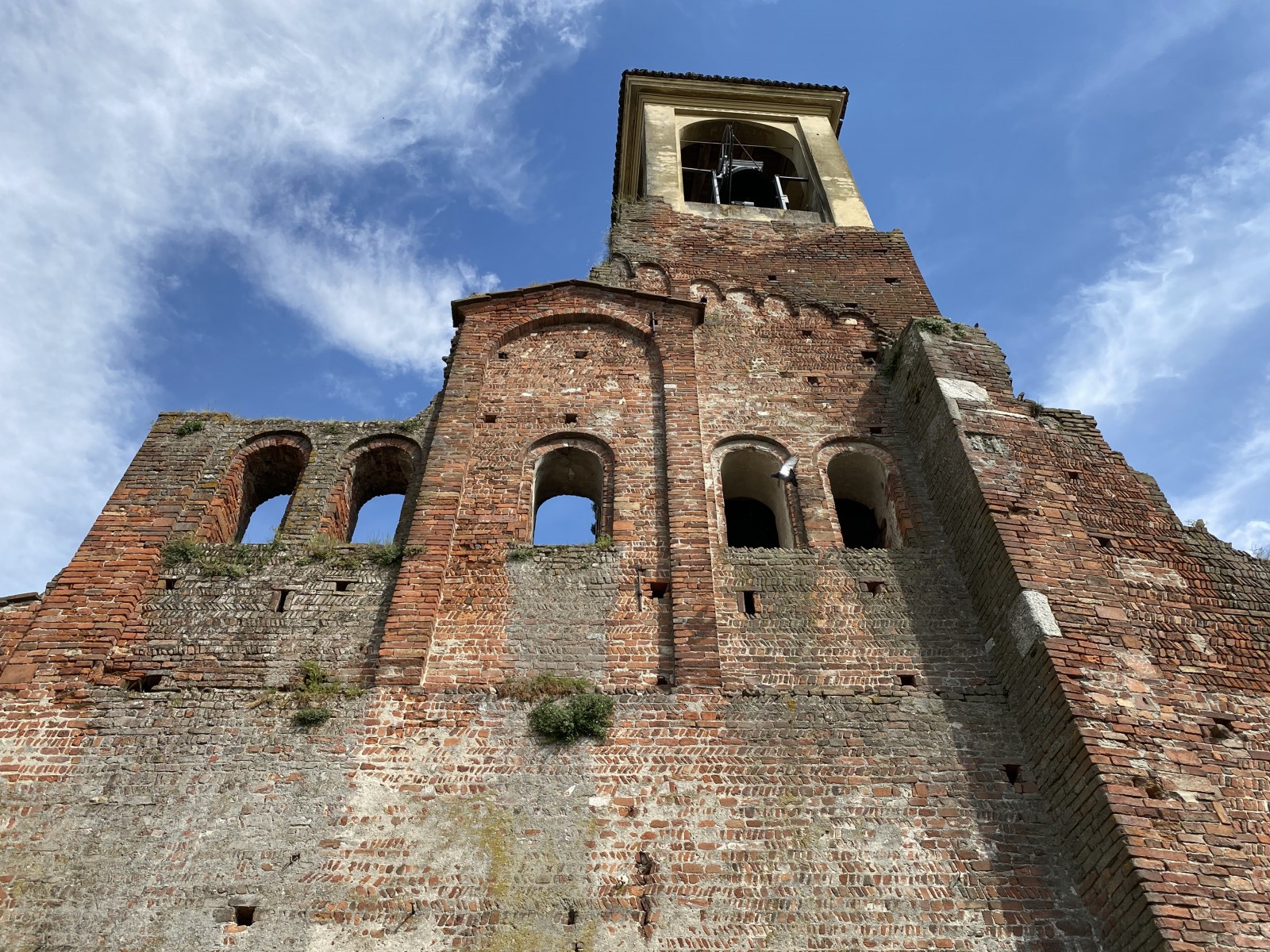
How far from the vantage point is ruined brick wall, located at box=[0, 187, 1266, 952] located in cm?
671

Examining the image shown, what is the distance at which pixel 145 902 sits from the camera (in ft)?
22.0

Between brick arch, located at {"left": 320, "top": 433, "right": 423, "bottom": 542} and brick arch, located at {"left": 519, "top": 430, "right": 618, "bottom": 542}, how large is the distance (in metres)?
1.22

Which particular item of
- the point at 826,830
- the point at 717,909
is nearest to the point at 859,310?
the point at 826,830

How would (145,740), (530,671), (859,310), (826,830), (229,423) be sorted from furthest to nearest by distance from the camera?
(859,310), (229,423), (530,671), (145,740), (826,830)

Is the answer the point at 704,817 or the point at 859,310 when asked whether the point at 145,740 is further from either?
the point at 859,310

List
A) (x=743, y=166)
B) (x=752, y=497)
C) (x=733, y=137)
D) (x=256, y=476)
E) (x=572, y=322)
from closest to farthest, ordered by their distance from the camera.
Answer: (x=256, y=476)
(x=752, y=497)
(x=572, y=322)
(x=743, y=166)
(x=733, y=137)

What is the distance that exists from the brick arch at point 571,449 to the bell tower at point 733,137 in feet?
26.5

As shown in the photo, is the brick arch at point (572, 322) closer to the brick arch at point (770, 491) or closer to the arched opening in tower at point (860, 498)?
the brick arch at point (770, 491)

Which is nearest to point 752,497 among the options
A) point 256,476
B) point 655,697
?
point 655,697

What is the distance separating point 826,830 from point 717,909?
Answer: 42.1 inches

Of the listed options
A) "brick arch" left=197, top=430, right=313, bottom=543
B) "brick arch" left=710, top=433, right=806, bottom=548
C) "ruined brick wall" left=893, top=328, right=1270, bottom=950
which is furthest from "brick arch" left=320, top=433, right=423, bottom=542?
"ruined brick wall" left=893, top=328, right=1270, bottom=950

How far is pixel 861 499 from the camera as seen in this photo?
11.5 metres

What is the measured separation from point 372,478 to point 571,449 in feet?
7.97

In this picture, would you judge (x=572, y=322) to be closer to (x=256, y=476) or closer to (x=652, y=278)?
(x=652, y=278)
